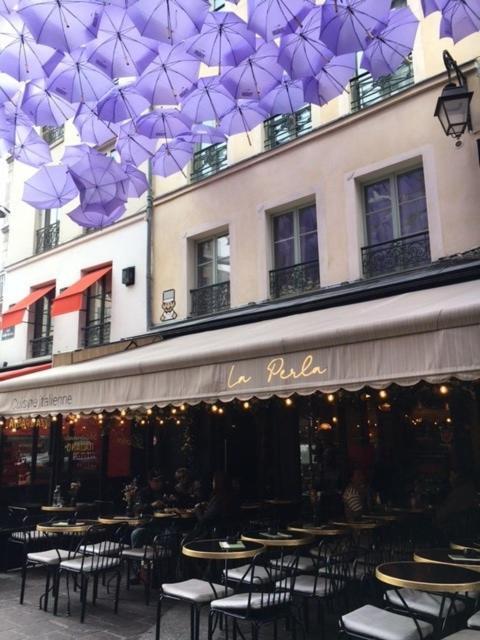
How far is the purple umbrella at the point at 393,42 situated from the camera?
7.14m

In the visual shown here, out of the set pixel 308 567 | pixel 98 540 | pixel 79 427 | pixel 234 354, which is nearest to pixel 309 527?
pixel 308 567

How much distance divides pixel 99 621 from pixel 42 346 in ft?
A: 28.4

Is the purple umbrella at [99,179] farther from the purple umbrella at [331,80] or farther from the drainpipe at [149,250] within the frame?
the purple umbrella at [331,80]

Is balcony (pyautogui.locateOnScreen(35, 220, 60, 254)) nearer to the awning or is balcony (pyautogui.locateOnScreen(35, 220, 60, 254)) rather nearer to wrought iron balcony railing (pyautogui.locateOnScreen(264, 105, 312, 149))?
wrought iron balcony railing (pyautogui.locateOnScreen(264, 105, 312, 149))

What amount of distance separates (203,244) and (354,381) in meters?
6.70

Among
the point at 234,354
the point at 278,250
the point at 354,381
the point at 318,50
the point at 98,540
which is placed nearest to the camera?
the point at 354,381

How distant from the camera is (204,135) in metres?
9.24

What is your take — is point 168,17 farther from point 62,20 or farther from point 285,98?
point 285,98

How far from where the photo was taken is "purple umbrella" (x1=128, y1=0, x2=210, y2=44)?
6418mm

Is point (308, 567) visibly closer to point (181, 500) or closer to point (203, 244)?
point (181, 500)

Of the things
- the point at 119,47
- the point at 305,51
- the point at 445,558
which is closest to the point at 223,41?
the point at 305,51

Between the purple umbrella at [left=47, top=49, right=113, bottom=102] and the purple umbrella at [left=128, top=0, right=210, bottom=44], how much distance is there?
138cm

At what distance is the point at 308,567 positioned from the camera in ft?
19.5

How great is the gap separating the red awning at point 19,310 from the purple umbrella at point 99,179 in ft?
13.9
